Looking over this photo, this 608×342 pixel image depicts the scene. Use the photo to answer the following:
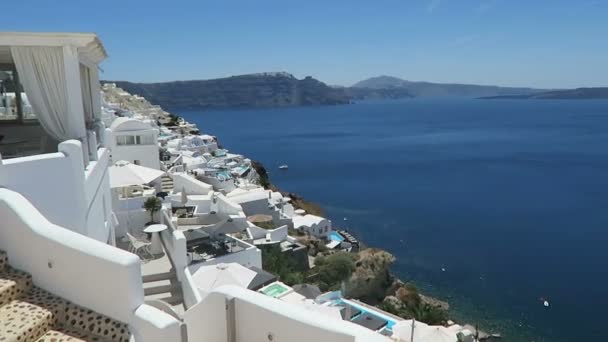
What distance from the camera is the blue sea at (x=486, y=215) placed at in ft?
88.4

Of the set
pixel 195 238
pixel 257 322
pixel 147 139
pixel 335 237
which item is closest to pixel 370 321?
pixel 195 238

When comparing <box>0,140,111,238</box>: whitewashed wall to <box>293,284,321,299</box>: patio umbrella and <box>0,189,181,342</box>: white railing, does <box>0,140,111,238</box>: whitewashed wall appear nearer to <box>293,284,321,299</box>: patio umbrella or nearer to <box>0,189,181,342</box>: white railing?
<box>0,189,181,342</box>: white railing

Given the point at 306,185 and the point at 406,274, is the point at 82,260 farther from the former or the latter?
the point at 306,185

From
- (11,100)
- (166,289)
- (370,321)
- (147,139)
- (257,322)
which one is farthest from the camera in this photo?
(147,139)

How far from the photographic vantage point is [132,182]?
14523 mm

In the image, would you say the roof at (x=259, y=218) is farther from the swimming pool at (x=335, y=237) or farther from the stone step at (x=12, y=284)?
the stone step at (x=12, y=284)

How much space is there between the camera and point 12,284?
3.98 meters

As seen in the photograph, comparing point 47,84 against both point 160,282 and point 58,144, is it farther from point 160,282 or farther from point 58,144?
point 160,282

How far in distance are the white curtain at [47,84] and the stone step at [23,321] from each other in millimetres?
2800

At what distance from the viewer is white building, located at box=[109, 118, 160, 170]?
75.5 feet

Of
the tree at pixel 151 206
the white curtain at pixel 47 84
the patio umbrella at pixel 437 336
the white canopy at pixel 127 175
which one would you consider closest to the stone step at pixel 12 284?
the white curtain at pixel 47 84

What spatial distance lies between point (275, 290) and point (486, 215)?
33308 millimetres

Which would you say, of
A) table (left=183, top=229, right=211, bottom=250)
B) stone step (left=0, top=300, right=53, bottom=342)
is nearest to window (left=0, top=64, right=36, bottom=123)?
stone step (left=0, top=300, right=53, bottom=342)

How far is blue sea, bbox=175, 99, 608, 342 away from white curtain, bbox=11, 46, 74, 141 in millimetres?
23498
